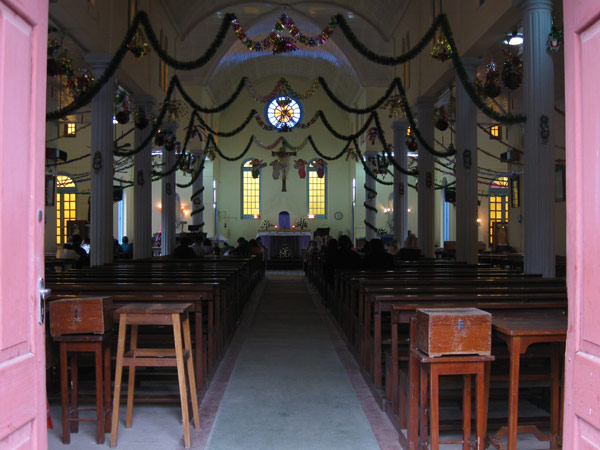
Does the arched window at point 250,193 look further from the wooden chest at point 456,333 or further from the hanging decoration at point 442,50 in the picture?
the wooden chest at point 456,333

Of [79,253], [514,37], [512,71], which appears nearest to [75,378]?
[512,71]

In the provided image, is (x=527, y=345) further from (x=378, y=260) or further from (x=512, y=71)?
(x=512, y=71)

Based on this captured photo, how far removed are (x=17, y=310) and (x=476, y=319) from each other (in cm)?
217

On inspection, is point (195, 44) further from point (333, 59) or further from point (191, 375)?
point (191, 375)

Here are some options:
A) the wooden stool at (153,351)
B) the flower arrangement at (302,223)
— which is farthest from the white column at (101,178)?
the flower arrangement at (302,223)

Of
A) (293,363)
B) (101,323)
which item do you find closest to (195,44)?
(293,363)

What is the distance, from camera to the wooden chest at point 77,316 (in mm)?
3518

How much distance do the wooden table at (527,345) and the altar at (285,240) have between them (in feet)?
62.2

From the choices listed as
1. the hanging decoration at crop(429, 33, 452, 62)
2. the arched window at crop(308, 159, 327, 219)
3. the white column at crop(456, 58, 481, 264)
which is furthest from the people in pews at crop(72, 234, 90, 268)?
the arched window at crop(308, 159, 327, 219)

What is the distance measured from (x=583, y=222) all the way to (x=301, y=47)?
21.8 metres

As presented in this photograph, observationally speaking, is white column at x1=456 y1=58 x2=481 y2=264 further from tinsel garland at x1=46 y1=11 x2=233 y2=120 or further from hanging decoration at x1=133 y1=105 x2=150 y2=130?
hanging decoration at x1=133 y1=105 x2=150 y2=130

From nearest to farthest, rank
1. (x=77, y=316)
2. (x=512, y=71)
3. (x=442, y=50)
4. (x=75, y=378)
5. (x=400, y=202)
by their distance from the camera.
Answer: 1. (x=77, y=316)
2. (x=75, y=378)
3. (x=512, y=71)
4. (x=442, y=50)
5. (x=400, y=202)

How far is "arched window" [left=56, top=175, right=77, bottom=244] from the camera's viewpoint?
21312 millimetres

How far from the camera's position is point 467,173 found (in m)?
10.7
